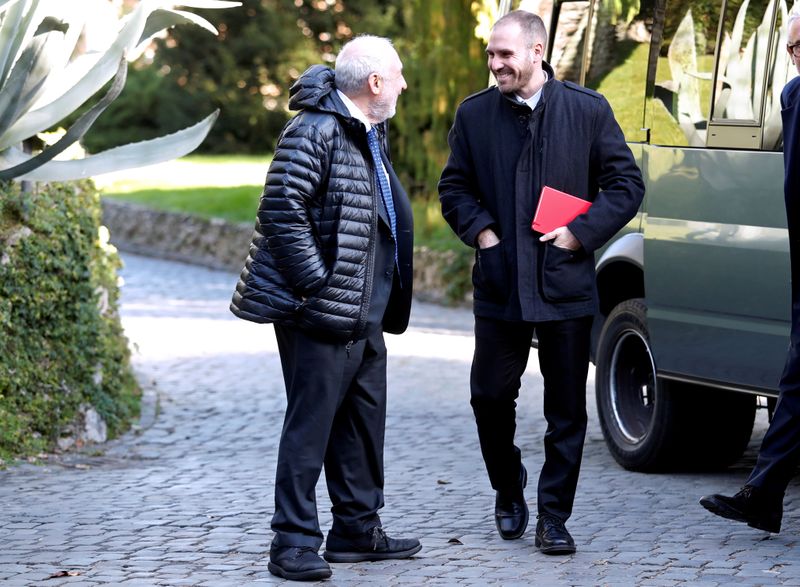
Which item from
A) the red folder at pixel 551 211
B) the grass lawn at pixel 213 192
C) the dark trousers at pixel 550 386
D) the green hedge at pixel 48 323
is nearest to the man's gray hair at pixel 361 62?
the red folder at pixel 551 211

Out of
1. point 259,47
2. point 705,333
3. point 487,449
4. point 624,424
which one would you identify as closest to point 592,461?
point 624,424

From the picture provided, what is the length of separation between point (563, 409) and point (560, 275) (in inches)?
20.8

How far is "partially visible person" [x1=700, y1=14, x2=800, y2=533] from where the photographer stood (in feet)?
19.1

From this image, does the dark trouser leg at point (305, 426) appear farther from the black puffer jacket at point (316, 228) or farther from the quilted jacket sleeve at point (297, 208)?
the quilted jacket sleeve at point (297, 208)

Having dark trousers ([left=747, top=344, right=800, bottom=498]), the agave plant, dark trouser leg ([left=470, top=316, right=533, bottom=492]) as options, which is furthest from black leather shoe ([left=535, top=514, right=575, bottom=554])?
the agave plant

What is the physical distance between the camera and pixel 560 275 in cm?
581

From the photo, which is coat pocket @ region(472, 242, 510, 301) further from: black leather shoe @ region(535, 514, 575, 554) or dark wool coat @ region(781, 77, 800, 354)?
dark wool coat @ region(781, 77, 800, 354)

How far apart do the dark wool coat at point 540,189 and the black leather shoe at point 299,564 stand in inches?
46.0

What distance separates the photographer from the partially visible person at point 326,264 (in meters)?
5.35

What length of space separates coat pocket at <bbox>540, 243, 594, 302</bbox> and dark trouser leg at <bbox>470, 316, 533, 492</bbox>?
0.21m

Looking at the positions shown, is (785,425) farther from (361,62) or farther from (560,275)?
(361,62)

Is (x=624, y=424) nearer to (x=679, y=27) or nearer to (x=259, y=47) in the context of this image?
(x=679, y=27)

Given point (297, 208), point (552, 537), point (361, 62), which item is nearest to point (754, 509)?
point (552, 537)

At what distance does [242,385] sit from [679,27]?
4877mm
